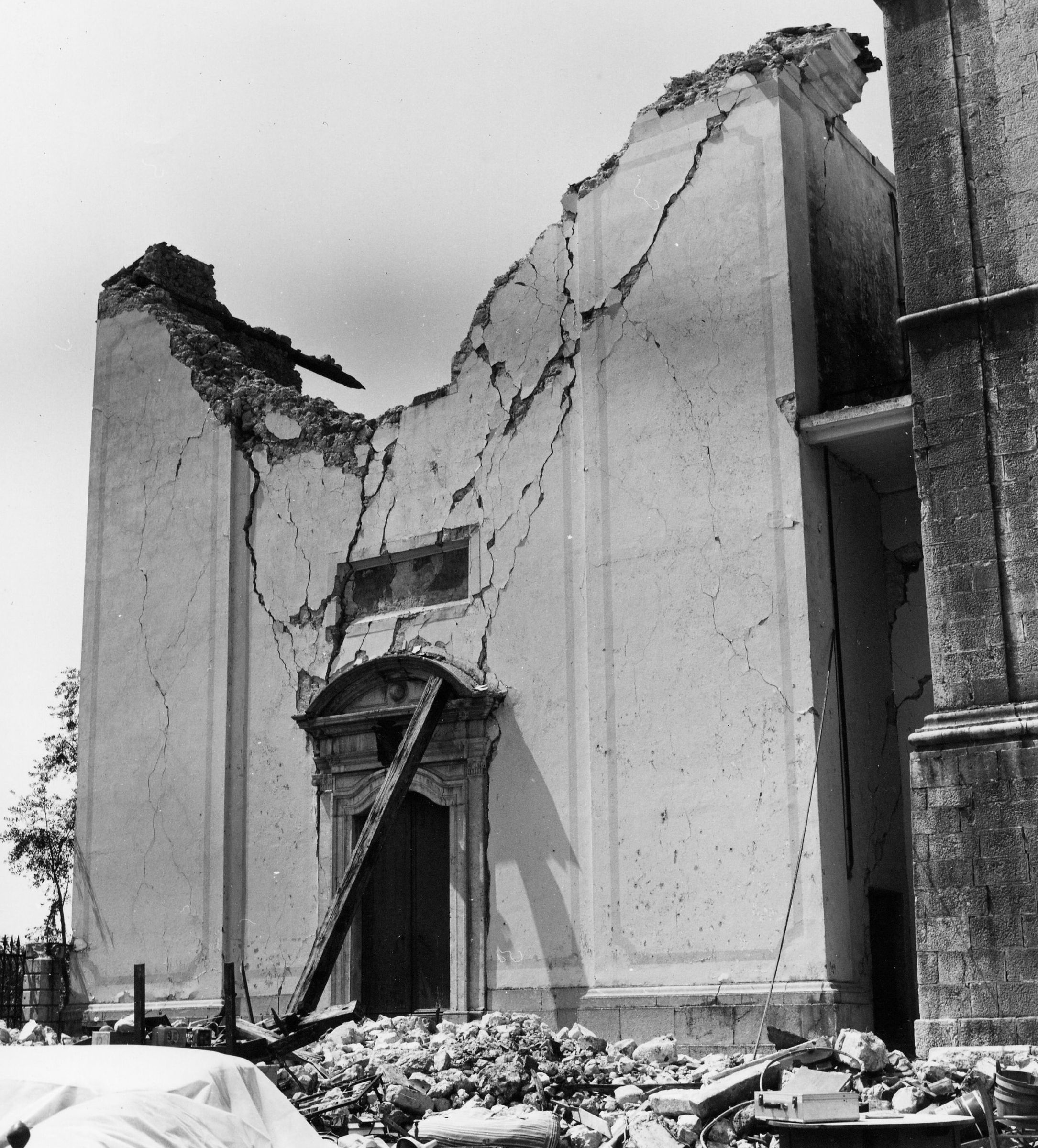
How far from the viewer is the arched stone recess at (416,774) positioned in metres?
12.5

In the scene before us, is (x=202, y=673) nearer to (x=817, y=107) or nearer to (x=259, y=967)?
(x=259, y=967)

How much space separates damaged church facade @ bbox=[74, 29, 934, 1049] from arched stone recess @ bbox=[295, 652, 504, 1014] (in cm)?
3

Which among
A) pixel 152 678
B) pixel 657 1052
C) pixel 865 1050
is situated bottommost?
pixel 657 1052

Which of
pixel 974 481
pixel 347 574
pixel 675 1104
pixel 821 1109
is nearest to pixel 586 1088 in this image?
pixel 675 1104

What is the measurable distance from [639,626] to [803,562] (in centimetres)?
144

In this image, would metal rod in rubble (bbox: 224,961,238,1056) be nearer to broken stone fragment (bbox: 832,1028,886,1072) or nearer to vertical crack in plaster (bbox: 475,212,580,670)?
vertical crack in plaster (bbox: 475,212,580,670)

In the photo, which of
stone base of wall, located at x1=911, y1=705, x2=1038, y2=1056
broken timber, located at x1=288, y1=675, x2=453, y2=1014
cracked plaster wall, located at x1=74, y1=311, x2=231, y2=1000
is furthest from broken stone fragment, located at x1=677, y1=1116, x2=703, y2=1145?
cracked plaster wall, located at x1=74, y1=311, x2=231, y2=1000

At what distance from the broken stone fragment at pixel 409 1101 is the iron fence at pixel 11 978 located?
775 cm

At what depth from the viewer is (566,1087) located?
31.1 ft

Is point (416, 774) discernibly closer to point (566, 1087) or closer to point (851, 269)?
point (566, 1087)

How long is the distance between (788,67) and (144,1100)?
33.8ft

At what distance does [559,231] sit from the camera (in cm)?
1330

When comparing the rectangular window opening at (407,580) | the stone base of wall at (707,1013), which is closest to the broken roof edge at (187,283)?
the rectangular window opening at (407,580)

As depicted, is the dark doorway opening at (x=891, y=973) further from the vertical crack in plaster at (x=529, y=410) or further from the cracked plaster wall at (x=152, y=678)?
the cracked plaster wall at (x=152, y=678)
